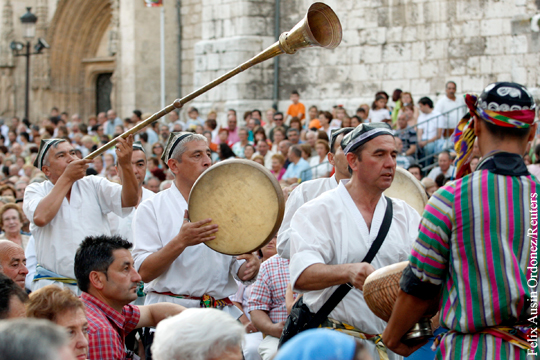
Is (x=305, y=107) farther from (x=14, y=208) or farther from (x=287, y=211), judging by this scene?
(x=287, y=211)

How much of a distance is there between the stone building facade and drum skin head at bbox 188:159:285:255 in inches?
329

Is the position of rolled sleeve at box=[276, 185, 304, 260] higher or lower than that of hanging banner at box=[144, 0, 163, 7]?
lower

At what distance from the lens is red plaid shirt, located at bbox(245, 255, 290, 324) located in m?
5.15

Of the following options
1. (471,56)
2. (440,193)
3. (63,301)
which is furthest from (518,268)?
(471,56)

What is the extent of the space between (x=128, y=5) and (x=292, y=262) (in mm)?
18527

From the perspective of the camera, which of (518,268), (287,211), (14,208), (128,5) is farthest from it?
(128,5)

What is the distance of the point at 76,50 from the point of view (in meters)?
25.4

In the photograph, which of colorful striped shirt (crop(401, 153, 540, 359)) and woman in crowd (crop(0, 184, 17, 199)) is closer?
colorful striped shirt (crop(401, 153, 540, 359))

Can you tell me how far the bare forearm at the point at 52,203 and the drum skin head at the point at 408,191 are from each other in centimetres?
226

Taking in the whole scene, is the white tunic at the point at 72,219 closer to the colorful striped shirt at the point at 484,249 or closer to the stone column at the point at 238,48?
the colorful striped shirt at the point at 484,249

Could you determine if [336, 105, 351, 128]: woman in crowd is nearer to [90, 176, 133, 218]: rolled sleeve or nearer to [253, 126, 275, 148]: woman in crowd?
[253, 126, 275, 148]: woman in crowd

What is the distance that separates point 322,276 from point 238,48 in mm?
13247

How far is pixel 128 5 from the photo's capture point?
67.1ft

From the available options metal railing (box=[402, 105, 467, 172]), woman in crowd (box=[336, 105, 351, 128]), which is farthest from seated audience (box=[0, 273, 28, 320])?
woman in crowd (box=[336, 105, 351, 128])
